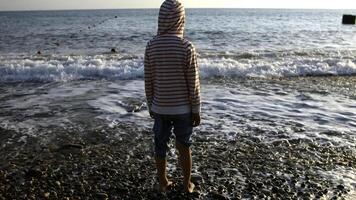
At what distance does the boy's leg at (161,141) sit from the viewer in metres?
4.40

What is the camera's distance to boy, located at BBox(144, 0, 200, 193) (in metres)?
4.11

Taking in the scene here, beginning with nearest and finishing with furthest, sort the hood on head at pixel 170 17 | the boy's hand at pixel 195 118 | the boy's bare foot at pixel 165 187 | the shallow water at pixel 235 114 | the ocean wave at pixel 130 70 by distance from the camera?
1. the hood on head at pixel 170 17
2. the boy's hand at pixel 195 118
3. the boy's bare foot at pixel 165 187
4. the shallow water at pixel 235 114
5. the ocean wave at pixel 130 70

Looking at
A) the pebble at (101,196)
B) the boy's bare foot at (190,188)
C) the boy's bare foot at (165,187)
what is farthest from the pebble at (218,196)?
the pebble at (101,196)

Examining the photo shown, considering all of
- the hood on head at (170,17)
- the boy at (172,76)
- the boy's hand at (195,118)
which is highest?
the hood on head at (170,17)

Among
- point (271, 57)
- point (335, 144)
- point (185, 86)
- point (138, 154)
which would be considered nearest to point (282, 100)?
point (335, 144)

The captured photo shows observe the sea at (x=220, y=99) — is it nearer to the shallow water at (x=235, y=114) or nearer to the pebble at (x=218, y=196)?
the shallow water at (x=235, y=114)

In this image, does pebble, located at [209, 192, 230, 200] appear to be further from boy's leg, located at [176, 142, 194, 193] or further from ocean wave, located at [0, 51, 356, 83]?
ocean wave, located at [0, 51, 356, 83]

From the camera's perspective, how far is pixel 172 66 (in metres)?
4.16

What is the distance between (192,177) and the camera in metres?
5.09

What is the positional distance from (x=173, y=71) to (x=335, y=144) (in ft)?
11.0

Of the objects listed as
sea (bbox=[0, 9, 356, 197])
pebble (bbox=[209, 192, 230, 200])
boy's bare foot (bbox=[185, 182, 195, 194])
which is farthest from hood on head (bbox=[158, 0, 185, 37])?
sea (bbox=[0, 9, 356, 197])

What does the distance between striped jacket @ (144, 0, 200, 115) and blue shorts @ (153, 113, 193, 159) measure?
8 cm

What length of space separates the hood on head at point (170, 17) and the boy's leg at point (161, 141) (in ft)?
2.85

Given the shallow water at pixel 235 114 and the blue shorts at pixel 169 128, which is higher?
the blue shorts at pixel 169 128
